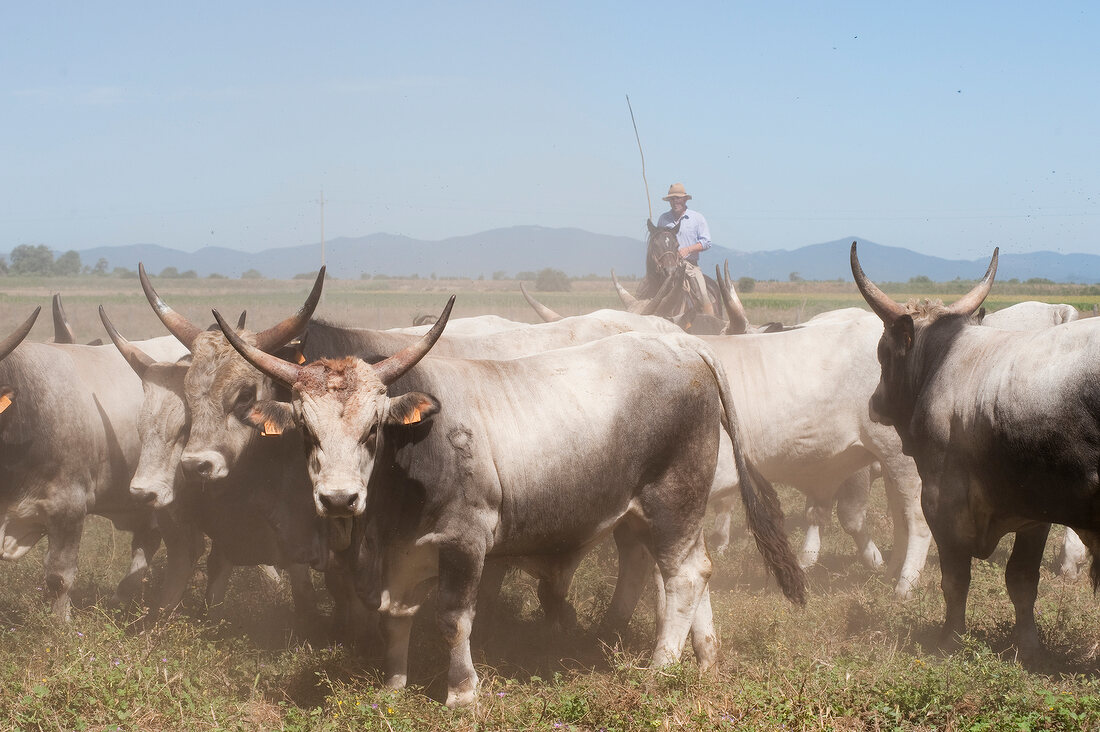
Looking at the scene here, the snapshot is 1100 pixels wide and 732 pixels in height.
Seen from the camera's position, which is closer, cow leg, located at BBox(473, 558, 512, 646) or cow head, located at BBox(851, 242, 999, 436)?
cow head, located at BBox(851, 242, 999, 436)

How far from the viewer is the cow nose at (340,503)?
4.32m

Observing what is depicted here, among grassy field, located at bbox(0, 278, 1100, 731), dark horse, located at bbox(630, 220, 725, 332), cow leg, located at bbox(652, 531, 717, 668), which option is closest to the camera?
grassy field, located at bbox(0, 278, 1100, 731)

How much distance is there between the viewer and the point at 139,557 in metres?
7.53

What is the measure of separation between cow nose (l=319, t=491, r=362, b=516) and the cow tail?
2444 millimetres

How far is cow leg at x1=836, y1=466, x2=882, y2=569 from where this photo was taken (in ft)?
28.2

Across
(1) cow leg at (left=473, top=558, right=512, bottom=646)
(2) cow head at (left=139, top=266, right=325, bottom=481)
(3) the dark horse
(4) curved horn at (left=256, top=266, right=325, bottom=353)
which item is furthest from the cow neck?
(3) the dark horse

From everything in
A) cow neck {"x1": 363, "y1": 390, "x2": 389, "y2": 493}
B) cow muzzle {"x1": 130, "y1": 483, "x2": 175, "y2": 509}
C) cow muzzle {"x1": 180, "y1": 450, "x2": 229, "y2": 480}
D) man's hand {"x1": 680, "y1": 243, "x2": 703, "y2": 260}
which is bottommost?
cow muzzle {"x1": 130, "y1": 483, "x2": 175, "y2": 509}

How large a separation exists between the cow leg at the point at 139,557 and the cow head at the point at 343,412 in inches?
Result: 125

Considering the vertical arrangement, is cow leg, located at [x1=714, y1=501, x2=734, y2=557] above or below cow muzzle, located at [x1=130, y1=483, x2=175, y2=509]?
below

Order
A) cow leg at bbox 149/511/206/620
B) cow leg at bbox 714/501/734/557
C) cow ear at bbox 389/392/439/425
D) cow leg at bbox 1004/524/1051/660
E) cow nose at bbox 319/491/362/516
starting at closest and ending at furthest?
cow nose at bbox 319/491/362/516 < cow ear at bbox 389/392/439/425 < cow leg at bbox 1004/524/1051/660 < cow leg at bbox 149/511/206/620 < cow leg at bbox 714/501/734/557

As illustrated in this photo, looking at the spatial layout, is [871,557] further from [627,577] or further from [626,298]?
[626,298]

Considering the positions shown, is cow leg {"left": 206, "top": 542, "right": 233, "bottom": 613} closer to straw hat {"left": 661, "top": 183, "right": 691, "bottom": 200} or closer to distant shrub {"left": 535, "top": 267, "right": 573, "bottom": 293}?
straw hat {"left": 661, "top": 183, "right": 691, "bottom": 200}

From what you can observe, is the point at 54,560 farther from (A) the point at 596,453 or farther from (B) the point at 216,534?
(A) the point at 596,453

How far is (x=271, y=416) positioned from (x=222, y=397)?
77cm
